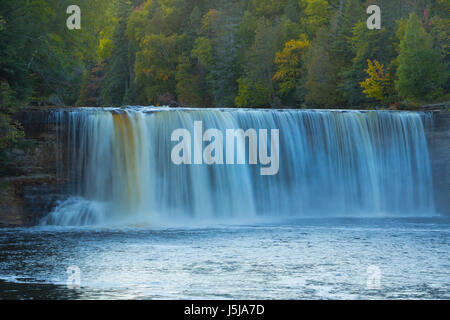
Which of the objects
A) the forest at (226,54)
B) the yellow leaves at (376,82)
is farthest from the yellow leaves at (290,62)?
the yellow leaves at (376,82)

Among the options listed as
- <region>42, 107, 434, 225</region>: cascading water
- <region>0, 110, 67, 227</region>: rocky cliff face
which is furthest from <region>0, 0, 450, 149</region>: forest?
<region>42, 107, 434, 225</region>: cascading water

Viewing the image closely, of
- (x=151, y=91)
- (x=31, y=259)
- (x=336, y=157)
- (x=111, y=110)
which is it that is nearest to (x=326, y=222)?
(x=336, y=157)

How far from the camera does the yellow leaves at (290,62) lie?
69562 millimetres

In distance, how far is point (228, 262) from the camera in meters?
17.9

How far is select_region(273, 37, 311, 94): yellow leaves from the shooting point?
228ft

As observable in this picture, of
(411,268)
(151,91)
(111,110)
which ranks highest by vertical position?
(151,91)

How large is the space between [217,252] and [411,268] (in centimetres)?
513

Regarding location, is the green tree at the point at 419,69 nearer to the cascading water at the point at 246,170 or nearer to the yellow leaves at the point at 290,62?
the cascading water at the point at 246,170

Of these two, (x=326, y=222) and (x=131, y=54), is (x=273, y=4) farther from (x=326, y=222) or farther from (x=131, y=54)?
(x=326, y=222)

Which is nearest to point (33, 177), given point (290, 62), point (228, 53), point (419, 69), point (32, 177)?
point (32, 177)

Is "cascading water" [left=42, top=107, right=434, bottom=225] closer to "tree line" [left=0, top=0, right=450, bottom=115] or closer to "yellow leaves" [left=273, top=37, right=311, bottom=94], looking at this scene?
"tree line" [left=0, top=0, right=450, bottom=115]

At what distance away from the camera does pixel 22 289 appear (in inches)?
572

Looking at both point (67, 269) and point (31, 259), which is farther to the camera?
point (31, 259)

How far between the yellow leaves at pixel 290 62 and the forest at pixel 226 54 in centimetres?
11
